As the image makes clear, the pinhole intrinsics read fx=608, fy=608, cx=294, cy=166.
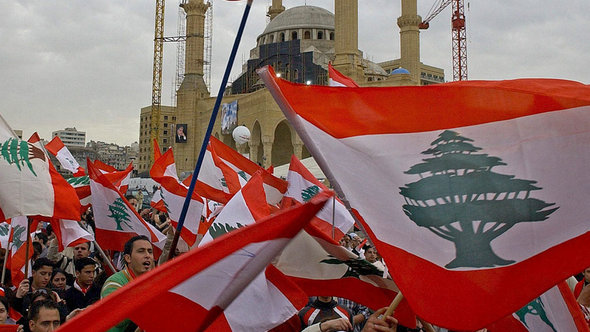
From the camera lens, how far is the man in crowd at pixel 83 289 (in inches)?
216

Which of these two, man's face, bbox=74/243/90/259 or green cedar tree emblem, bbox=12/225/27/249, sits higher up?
green cedar tree emblem, bbox=12/225/27/249

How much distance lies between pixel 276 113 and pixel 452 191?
130 ft

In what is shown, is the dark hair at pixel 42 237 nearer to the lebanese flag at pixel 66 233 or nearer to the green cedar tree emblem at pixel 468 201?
the lebanese flag at pixel 66 233

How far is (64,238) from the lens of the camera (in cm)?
631

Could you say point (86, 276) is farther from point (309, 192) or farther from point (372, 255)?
point (372, 255)

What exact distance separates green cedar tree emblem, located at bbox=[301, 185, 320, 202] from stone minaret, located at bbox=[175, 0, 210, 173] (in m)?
47.3

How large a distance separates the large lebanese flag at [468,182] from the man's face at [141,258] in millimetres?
2187

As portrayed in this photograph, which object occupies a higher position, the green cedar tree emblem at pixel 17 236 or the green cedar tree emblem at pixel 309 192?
the green cedar tree emblem at pixel 309 192

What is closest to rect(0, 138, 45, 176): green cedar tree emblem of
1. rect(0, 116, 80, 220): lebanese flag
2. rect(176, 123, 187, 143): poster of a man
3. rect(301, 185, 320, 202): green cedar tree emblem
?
rect(0, 116, 80, 220): lebanese flag

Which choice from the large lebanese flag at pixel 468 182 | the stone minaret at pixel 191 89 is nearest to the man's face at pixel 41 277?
the large lebanese flag at pixel 468 182

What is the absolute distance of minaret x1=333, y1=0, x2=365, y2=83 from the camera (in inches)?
1499

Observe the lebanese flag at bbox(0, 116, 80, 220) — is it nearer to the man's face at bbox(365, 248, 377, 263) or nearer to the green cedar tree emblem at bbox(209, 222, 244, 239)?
the green cedar tree emblem at bbox(209, 222, 244, 239)

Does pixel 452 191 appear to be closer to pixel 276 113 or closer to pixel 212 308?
pixel 212 308

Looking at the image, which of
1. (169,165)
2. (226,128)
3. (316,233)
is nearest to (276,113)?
(226,128)
